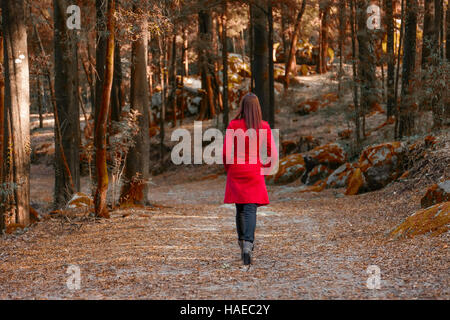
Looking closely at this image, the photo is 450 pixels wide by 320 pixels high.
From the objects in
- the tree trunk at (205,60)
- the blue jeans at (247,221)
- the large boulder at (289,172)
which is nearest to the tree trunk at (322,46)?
the tree trunk at (205,60)

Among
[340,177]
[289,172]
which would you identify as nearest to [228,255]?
[340,177]

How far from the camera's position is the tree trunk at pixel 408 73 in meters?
15.5

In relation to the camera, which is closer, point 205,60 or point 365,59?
point 365,59

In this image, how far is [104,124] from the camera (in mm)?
10188

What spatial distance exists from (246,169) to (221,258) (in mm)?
1326

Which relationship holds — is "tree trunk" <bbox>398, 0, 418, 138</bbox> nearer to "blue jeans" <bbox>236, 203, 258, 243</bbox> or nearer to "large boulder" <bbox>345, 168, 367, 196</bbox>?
"large boulder" <bbox>345, 168, 367, 196</bbox>

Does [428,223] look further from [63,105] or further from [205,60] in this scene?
[205,60]

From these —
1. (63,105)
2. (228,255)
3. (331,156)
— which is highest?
(63,105)

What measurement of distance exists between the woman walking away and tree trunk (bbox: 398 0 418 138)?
10.3 meters

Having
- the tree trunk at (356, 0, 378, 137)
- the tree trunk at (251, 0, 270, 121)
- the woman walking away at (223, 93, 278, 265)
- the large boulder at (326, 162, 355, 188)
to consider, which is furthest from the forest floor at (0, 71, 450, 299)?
the tree trunk at (251, 0, 270, 121)

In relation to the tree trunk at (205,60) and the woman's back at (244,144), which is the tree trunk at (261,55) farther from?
the woman's back at (244,144)

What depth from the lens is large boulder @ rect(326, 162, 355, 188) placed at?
15.8 meters

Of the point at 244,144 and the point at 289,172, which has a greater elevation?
the point at 244,144

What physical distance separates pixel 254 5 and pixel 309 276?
1657cm
